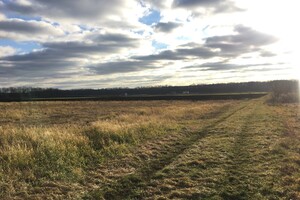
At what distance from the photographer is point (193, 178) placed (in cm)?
984

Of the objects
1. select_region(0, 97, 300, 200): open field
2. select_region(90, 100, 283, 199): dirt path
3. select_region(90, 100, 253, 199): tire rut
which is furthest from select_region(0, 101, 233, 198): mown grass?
select_region(90, 100, 283, 199): dirt path

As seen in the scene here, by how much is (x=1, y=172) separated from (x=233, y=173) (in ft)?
21.5

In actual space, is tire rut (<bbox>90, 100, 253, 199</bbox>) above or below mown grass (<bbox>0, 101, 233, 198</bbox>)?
below

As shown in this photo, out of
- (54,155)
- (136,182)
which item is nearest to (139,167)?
(136,182)

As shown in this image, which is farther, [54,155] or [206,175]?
[54,155]

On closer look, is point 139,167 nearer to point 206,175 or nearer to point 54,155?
point 206,175

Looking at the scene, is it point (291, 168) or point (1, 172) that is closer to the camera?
point (1, 172)

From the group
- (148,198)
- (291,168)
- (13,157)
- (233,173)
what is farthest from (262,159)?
(13,157)

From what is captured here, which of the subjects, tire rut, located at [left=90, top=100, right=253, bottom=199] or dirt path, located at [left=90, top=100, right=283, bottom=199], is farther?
dirt path, located at [left=90, top=100, right=283, bottom=199]

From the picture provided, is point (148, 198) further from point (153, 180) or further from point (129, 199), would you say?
point (153, 180)

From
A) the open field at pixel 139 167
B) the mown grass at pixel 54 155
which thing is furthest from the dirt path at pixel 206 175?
the mown grass at pixel 54 155

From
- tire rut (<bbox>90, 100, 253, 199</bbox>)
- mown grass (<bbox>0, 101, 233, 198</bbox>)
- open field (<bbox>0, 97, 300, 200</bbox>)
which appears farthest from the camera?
mown grass (<bbox>0, 101, 233, 198</bbox>)

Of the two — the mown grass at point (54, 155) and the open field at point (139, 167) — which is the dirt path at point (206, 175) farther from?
the mown grass at point (54, 155)

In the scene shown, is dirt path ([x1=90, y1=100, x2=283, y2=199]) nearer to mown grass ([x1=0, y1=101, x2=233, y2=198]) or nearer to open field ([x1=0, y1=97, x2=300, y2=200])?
open field ([x1=0, y1=97, x2=300, y2=200])
